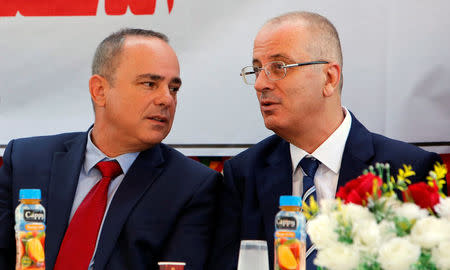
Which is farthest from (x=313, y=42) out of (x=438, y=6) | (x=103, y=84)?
(x=103, y=84)

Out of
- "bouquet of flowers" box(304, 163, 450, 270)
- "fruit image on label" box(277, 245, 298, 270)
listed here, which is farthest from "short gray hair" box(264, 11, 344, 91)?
"bouquet of flowers" box(304, 163, 450, 270)

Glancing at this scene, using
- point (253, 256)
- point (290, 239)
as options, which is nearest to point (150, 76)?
point (253, 256)

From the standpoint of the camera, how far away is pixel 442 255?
4.36 feet

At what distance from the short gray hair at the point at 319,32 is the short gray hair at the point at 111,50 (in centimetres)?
45

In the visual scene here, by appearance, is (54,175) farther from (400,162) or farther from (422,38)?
(422,38)

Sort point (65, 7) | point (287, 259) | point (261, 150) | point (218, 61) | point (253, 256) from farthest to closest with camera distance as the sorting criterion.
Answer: point (65, 7) < point (218, 61) < point (261, 150) < point (253, 256) < point (287, 259)

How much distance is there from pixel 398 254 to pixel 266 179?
1181 mm

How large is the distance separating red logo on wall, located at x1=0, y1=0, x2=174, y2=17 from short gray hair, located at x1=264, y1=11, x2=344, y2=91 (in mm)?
657

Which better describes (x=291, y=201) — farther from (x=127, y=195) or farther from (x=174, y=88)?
(x=174, y=88)

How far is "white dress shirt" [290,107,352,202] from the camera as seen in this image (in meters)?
2.40

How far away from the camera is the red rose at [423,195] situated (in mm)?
1438

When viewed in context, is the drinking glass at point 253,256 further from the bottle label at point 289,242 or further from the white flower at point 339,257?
the white flower at point 339,257

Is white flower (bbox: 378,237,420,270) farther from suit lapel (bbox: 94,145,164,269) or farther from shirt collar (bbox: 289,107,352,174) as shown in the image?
suit lapel (bbox: 94,145,164,269)

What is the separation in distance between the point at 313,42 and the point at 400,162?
49 cm
